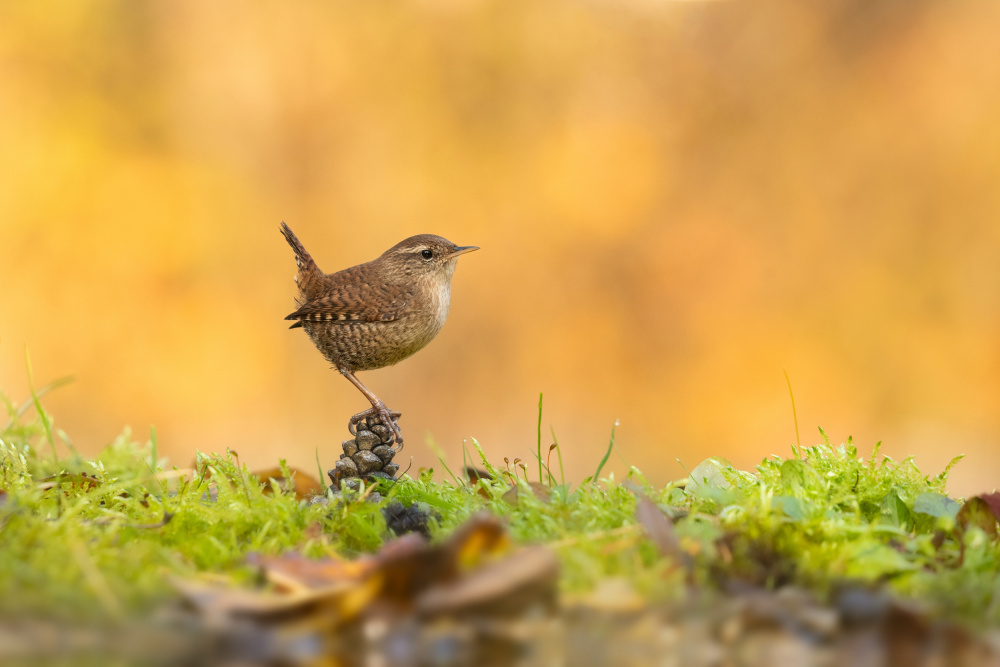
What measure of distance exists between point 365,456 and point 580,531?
851 mm

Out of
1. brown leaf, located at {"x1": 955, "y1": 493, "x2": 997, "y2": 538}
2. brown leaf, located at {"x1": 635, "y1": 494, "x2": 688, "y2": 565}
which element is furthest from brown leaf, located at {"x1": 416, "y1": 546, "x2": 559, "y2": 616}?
brown leaf, located at {"x1": 955, "y1": 493, "x2": 997, "y2": 538}

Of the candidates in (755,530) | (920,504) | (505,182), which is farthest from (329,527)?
(505,182)

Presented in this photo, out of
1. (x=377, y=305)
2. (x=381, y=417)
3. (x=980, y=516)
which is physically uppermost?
(x=377, y=305)

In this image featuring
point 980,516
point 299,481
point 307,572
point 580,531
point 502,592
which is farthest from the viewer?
point 299,481

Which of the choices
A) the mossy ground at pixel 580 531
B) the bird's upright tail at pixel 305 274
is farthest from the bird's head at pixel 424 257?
the mossy ground at pixel 580 531

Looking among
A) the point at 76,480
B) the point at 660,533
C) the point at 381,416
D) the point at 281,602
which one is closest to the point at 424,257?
the point at 381,416

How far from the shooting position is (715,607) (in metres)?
0.94

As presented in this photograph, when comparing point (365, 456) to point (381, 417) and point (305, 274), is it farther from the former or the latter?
point (305, 274)

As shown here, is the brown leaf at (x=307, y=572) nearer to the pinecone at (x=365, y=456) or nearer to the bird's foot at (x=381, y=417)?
the pinecone at (x=365, y=456)

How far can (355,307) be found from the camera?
9.78 feet

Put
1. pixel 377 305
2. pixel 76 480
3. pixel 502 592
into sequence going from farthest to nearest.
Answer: pixel 377 305, pixel 76 480, pixel 502 592

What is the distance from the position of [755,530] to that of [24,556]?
121 centimetres

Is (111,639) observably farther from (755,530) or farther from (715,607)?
(755,530)

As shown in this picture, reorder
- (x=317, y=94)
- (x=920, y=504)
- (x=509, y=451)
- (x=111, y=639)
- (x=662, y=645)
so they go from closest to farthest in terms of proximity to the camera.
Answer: (x=111, y=639) < (x=662, y=645) < (x=920, y=504) < (x=509, y=451) < (x=317, y=94)
